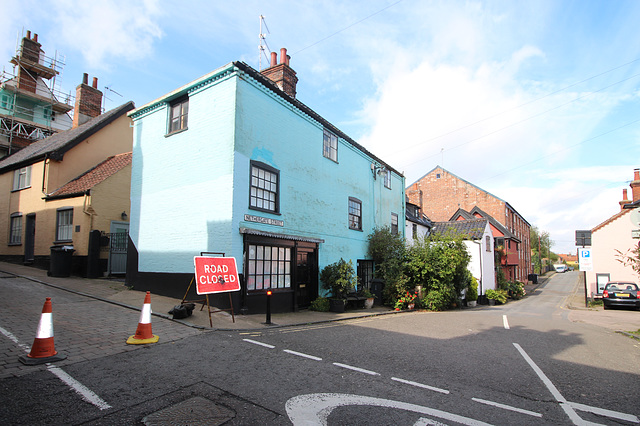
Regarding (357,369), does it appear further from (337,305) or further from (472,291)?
(472,291)

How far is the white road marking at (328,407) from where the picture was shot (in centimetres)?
381

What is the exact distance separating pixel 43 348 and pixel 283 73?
12.6 meters

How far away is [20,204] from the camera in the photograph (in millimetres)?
18625

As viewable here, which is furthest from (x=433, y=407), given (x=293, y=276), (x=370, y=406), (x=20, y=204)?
(x=20, y=204)

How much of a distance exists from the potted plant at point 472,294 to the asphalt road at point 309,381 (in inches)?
630

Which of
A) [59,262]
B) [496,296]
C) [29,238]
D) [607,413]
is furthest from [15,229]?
[496,296]

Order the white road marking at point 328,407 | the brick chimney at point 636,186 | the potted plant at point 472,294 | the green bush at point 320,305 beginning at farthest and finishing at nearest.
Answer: the brick chimney at point 636,186 < the potted plant at point 472,294 < the green bush at point 320,305 < the white road marking at point 328,407

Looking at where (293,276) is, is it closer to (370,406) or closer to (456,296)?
(370,406)

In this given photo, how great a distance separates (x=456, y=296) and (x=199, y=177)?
14161mm

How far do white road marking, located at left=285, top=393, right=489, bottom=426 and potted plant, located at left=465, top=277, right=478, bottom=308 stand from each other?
2192 centimetres

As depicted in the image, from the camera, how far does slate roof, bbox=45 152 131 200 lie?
15773 millimetres

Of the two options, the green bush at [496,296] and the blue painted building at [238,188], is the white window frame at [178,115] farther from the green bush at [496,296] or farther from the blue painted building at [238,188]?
the green bush at [496,296]

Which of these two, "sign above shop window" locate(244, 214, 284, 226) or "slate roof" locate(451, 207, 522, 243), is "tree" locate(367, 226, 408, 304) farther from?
"slate roof" locate(451, 207, 522, 243)

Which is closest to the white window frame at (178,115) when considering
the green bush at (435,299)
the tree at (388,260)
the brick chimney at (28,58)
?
the tree at (388,260)
